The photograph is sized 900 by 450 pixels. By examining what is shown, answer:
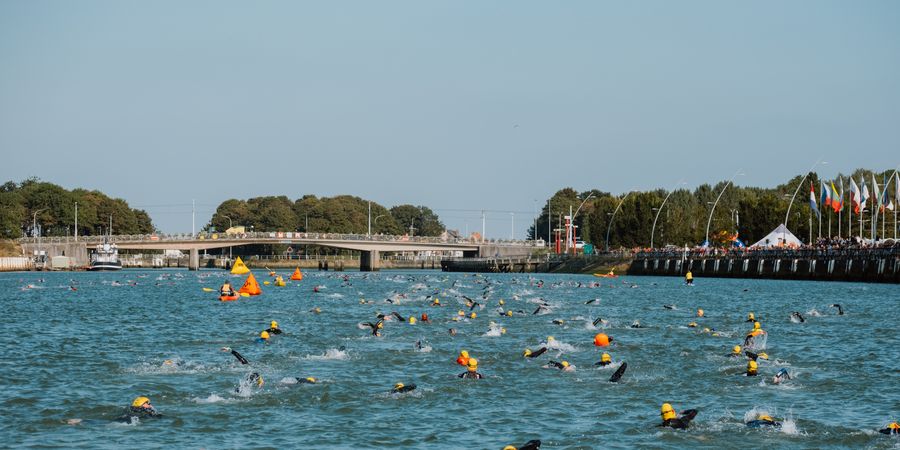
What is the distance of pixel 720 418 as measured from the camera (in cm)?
2872

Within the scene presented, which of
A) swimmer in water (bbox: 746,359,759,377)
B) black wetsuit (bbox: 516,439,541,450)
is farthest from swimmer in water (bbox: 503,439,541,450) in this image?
swimmer in water (bbox: 746,359,759,377)

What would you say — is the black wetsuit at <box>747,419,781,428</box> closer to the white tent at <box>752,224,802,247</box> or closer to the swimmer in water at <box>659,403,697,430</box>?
the swimmer in water at <box>659,403,697,430</box>

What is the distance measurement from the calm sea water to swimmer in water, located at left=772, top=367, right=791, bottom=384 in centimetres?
47

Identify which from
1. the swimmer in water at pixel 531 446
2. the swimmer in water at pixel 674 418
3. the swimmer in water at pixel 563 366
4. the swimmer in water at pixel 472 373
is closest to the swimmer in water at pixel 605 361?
the swimmer in water at pixel 563 366

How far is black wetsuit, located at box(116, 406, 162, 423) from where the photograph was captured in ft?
91.6

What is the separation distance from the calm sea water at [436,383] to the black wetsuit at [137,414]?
21.0 inches

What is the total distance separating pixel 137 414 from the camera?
28.1m

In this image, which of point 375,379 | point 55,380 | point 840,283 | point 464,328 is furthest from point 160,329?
point 840,283

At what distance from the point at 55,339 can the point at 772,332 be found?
3425 centimetres

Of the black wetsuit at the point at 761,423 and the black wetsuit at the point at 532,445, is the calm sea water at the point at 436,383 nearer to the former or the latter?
the black wetsuit at the point at 761,423

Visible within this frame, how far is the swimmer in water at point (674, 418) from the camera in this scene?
2728 cm

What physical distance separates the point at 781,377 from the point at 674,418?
919 cm

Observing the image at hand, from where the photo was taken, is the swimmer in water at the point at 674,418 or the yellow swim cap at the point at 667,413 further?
the yellow swim cap at the point at 667,413

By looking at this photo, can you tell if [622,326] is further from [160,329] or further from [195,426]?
[195,426]
